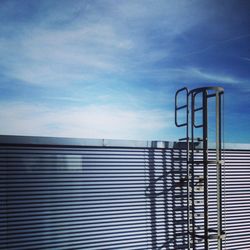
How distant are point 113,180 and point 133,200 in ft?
2.31

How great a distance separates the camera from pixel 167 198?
7.70 m

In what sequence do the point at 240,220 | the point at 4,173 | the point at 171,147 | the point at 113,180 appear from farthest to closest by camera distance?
the point at 240,220 < the point at 171,147 < the point at 113,180 < the point at 4,173

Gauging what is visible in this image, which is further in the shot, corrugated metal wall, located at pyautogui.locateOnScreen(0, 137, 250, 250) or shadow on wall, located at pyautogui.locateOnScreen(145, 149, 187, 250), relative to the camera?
shadow on wall, located at pyautogui.locateOnScreen(145, 149, 187, 250)

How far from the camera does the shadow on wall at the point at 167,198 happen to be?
7539mm

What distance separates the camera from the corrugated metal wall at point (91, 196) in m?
6.36

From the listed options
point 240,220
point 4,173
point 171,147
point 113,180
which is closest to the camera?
point 4,173

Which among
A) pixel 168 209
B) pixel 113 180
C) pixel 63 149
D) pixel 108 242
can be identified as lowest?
pixel 108 242

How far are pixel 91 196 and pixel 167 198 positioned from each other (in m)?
1.94

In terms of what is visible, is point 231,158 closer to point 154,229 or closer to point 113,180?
point 154,229

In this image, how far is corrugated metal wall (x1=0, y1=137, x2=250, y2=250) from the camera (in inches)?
250

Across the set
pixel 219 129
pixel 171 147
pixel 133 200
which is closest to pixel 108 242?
pixel 133 200

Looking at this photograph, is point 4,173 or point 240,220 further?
point 240,220

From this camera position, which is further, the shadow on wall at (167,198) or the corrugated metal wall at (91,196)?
the shadow on wall at (167,198)

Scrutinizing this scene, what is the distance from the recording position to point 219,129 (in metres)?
6.98
